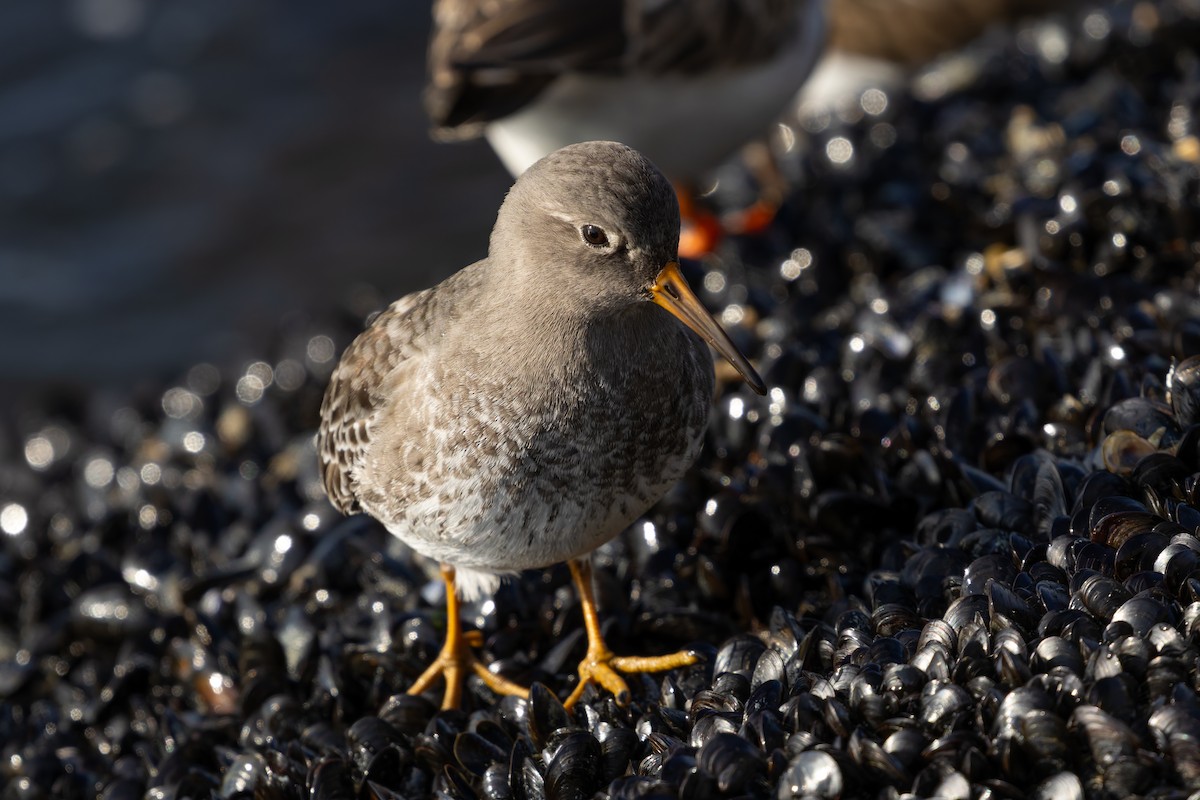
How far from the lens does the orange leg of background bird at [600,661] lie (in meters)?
4.52

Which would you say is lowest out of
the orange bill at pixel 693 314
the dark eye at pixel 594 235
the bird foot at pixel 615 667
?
the bird foot at pixel 615 667

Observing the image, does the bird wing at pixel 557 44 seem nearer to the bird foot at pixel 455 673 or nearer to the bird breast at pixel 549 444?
the bird breast at pixel 549 444

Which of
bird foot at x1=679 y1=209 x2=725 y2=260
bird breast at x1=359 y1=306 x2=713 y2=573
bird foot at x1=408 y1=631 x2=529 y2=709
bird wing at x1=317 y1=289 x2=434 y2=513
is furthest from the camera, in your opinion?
bird foot at x1=679 y1=209 x2=725 y2=260

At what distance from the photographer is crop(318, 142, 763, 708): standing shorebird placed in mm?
3936

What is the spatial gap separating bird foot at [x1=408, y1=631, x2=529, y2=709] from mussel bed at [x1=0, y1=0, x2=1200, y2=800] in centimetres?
Result: 7

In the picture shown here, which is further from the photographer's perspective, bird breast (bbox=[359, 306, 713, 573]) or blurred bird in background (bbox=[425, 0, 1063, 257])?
blurred bird in background (bbox=[425, 0, 1063, 257])

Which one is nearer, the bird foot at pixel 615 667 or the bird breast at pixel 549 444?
the bird breast at pixel 549 444

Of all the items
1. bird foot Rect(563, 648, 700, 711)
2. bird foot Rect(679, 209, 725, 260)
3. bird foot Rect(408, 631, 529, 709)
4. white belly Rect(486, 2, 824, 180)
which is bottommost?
bird foot Rect(679, 209, 725, 260)

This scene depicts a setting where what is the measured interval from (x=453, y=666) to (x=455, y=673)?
0.03m

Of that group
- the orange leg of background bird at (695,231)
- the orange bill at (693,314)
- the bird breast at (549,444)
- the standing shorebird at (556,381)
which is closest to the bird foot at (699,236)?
the orange leg of background bird at (695,231)

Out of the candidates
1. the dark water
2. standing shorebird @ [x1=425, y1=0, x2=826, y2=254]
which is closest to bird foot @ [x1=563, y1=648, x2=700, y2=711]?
standing shorebird @ [x1=425, y1=0, x2=826, y2=254]

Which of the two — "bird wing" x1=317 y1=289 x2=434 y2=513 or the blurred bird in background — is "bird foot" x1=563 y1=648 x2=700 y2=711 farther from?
the blurred bird in background

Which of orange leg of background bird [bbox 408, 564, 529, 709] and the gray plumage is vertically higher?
the gray plumage

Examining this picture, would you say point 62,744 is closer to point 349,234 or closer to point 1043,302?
point 1043,302
